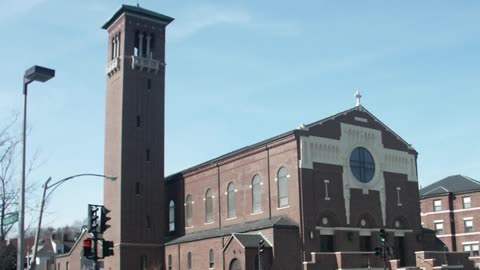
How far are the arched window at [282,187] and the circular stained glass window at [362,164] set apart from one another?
20.3 ft

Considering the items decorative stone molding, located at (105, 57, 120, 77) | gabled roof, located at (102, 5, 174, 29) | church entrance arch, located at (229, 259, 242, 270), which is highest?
gabled roof, located at (102, 5, 174, 29)

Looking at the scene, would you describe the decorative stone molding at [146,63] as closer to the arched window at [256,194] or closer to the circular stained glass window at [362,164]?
the arched window at [256,194]

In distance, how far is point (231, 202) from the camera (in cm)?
5809

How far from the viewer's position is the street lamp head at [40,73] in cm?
2019

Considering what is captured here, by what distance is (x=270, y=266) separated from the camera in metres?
47.2

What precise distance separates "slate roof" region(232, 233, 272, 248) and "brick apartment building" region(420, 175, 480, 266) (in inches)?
1242

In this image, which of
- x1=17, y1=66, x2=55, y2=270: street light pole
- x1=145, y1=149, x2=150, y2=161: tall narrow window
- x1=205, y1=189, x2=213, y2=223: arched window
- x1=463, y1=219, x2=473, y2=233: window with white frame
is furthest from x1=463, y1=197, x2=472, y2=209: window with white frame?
x1=17, y1=66, x2=55, y2=270: street light pole

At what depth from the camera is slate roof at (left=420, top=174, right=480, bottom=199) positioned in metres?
72.3

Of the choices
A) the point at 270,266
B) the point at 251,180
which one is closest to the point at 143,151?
the point at 251,180

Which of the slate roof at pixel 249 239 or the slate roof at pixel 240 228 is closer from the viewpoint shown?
the slate roof at pixel 249 239

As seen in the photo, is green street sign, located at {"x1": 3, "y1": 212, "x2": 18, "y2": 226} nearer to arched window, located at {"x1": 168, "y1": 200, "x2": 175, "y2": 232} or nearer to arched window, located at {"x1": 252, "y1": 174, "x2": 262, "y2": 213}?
arched window, located at {"x1": 252, "y1": 174, "x2": 262, "y2": 213}

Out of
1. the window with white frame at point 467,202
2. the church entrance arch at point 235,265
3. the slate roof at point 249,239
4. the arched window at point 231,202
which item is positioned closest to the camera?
the slate roof at point 249,239

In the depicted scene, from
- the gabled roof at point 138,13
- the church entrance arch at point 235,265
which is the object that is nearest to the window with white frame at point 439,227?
the church entrance arch at point 235,265

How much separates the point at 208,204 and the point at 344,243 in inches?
622
